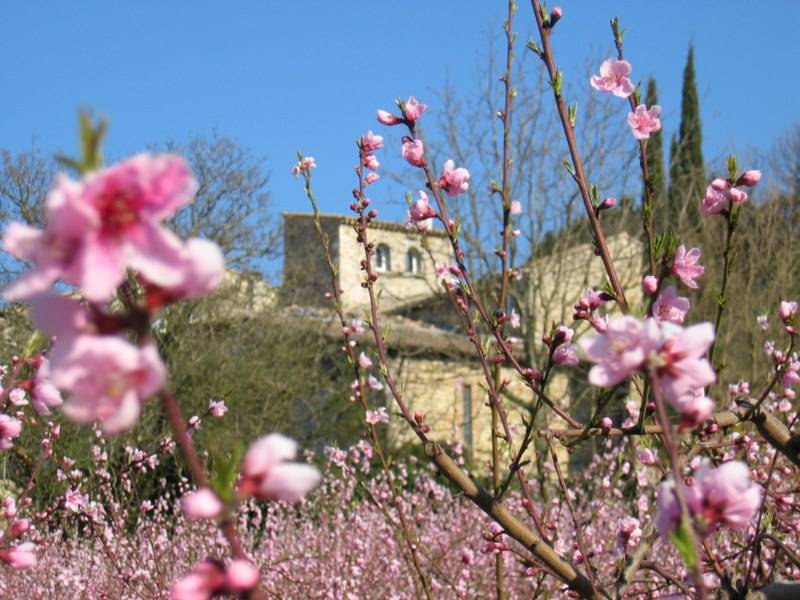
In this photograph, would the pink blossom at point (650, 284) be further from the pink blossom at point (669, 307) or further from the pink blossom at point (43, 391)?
the pink blossom at point (43, 391)

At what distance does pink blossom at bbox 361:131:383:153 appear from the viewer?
346 centimetres

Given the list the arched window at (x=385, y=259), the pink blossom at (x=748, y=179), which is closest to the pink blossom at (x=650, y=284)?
the pink blossom at (x=748, y=179)

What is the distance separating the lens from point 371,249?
3408mm

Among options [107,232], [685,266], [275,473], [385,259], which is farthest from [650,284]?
[385,259]

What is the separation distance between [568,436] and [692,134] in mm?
22894

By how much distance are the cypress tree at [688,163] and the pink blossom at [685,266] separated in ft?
51.2

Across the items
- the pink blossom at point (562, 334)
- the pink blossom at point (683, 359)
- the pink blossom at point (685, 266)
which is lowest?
the pink blossom at point (683, 359)

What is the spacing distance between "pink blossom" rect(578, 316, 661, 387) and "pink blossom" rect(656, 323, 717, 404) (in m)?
0.02

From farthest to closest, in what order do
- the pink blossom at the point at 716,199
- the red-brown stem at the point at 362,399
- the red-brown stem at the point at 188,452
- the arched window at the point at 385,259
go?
the arched window at the point at 385,259, the red-brown stem at the point at 362,399, the pink blossom at the point at 716,199, the red-brown stem at the point at 188,452

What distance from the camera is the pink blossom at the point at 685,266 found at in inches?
82.6

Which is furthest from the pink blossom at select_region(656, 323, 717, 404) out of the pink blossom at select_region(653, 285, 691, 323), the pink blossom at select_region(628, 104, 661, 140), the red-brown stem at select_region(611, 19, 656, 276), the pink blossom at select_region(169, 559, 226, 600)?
the pink blossom at select_region(628, 104, 661, 140)

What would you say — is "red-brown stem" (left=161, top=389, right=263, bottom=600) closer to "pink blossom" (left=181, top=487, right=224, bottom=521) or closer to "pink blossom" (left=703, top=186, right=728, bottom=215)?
"pink blossom" (left=181, top=487, right=224, bottom=521)

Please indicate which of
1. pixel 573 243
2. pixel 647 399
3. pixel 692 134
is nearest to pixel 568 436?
pixel 647 399

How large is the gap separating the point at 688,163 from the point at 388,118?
68.0 ft
